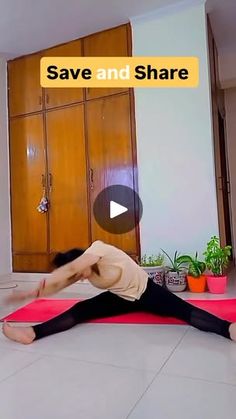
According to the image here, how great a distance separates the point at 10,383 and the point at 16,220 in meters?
2.68

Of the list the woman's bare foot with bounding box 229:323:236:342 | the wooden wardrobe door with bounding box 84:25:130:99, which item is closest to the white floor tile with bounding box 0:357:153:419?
the woman's bare foot with bounding box 229:323:236:342

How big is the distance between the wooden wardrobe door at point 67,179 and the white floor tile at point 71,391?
6.80 ft

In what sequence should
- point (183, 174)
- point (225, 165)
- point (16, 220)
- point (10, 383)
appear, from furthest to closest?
point (225, 165)
point (16, 220)
point (183, 174)
point (10, 383)

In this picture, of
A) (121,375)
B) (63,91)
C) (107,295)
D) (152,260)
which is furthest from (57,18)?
(121,375)

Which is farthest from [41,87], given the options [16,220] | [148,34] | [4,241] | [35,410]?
[35,410]

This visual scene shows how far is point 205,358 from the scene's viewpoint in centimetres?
136

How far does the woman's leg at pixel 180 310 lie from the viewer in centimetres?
156

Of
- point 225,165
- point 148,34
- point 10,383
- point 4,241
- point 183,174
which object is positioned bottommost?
point 10,383

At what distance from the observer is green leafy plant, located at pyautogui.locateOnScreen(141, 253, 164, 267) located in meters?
2.83

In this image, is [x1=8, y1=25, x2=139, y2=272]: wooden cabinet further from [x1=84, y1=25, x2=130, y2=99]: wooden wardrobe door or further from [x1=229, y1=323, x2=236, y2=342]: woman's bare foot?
[x1=229, y1=323, x2=236, y2=342]: woman's bare foot

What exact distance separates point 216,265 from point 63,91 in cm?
239

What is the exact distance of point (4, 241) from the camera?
3.67 m

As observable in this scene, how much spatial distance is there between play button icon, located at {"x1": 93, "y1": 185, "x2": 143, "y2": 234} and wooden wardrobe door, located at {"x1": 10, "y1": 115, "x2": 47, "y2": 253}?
0.70m

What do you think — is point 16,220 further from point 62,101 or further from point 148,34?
point 148,34
